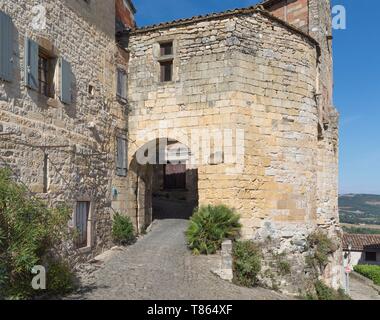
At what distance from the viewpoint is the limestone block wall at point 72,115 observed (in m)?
7.77

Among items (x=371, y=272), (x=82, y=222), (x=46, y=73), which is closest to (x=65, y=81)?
(x=46, y=73)

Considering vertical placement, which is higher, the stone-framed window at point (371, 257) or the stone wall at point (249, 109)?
the stone wall at point (249, 109)

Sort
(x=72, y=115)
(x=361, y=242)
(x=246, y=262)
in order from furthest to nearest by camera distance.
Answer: (x=361, y=242)
(x=246, y=262)
(x=72, y=115)

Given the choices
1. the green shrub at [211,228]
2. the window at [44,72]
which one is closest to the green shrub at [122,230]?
the green shrub at [211,228]

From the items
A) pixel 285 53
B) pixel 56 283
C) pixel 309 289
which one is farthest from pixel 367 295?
pixel 56 283

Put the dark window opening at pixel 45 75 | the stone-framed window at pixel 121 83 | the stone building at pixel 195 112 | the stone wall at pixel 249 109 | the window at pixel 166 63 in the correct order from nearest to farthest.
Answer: the dark window opening at pixel 45 75 → the stone building at pixel 195 112 → the stone wall at pixel 249 109 → the stone-framed window at pixel 121 83 → the window at pixel 166 63

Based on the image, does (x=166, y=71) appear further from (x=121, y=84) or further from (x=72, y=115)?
(x=72, y=115)

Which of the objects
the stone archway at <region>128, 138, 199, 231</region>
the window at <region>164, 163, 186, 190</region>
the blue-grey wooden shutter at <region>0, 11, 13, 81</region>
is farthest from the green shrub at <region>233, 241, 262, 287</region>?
the window at <region>164, 163, 186, 190</region>

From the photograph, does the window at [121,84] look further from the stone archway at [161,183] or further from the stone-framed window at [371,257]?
the stone-framed window at [371,257]

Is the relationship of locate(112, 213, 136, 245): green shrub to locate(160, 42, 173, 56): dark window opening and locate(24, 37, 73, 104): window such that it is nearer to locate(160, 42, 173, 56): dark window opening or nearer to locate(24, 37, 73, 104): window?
locate(24, 37, 73, 104): window

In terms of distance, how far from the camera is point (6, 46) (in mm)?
7391

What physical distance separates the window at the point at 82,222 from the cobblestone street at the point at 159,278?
30.5 inches

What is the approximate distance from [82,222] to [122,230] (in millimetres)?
1698

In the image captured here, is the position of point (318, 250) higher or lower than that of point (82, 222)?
lower
